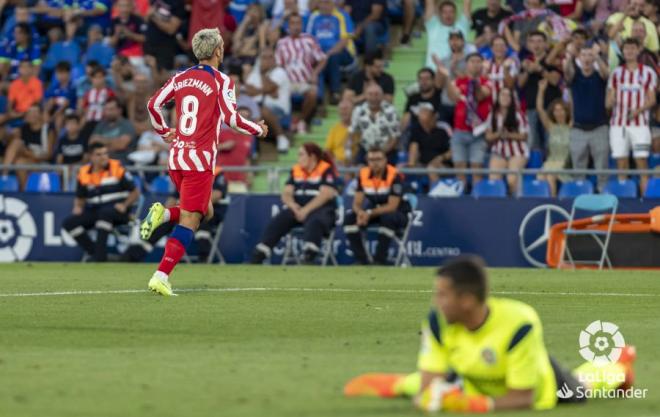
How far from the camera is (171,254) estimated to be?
15555 mm

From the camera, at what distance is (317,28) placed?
27781 millimetres

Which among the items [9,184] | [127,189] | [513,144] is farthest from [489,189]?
[9,184]

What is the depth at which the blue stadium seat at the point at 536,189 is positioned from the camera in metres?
24.2

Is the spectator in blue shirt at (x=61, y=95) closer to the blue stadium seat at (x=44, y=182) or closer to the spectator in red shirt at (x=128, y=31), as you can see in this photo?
the spectator in red shirt at (x=128, y=31)

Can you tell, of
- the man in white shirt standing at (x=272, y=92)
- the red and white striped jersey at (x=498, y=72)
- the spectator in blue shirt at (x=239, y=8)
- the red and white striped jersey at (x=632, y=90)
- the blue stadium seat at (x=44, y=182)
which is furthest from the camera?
the spectator in blue shirt at (x=239, y=8)

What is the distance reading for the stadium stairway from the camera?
1078 inches

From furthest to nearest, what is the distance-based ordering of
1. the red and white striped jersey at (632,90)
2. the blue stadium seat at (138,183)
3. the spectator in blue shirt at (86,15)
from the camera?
the spectator in blue shirt at (86,15) < the blue stadium seat at (138,183) < the red and white striped jersey at (632,90)

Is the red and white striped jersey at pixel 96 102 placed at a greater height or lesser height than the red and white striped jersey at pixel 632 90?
lesser

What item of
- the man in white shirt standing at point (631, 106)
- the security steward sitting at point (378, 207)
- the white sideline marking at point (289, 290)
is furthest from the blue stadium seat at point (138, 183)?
the white sideline marking at point (289, 290)

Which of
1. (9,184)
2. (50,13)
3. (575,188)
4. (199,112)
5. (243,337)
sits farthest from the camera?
(50,13)

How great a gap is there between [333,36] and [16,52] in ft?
20.6

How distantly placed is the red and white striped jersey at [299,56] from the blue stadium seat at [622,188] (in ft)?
19.6

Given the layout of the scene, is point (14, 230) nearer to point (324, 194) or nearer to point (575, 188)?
point (324, 194)

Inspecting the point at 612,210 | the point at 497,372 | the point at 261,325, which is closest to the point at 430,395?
the point at 497,372
